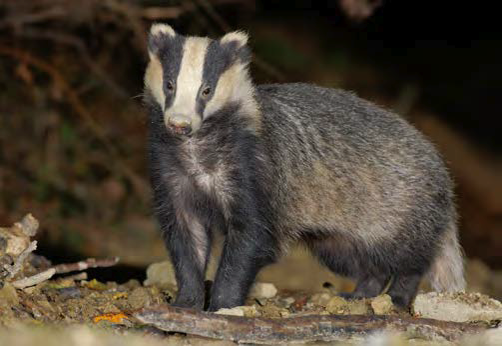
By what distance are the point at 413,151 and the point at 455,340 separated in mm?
1656

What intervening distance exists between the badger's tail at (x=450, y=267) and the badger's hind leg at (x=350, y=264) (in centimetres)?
31

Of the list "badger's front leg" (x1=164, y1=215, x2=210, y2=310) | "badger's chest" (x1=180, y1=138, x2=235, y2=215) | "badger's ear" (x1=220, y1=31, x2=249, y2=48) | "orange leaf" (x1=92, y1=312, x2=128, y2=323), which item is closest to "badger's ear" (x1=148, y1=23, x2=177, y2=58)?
"badger's ear" (x1=220, y1=31, x2=249, y2=48)

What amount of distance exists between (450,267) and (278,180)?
1.41m

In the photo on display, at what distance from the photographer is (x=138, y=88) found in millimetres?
8500

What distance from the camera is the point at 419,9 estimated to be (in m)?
12.4

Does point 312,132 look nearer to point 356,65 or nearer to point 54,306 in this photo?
point 54,306

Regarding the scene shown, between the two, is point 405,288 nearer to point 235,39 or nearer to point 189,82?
point 235,39

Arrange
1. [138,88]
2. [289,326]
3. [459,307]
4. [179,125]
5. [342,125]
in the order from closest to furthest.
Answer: [289,326] < [179,125] < [459,307] < [342,125] < [138,88]

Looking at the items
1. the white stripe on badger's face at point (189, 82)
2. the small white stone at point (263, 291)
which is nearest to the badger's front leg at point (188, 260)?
the small white stone at point (263, 291)

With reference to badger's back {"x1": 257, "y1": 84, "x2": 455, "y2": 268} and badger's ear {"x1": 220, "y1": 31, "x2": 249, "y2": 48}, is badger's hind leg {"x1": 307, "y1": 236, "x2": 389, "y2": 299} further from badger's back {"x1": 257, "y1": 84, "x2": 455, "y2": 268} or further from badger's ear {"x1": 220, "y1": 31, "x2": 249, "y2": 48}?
badger's ear {"x1": 220, "y1": 31, "x2": 249, "y2": 48}

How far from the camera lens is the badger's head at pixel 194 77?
4176 mm

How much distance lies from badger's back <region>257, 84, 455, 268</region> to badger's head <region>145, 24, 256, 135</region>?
31 cm

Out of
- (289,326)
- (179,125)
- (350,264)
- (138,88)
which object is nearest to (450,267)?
(350,264)

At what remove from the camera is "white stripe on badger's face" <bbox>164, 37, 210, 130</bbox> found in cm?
412
